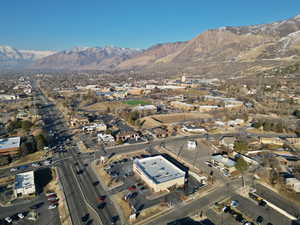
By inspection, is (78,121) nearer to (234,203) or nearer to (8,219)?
(8,219)

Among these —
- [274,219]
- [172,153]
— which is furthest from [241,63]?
[274,219]

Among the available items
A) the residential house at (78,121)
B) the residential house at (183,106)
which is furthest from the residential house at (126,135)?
the residential house at (183,106)

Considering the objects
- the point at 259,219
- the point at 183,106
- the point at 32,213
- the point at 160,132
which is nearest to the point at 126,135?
the point at 160,132

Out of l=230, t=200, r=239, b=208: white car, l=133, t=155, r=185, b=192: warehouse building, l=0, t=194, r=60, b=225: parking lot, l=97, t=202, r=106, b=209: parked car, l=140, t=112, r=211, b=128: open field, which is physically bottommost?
l=0, t=194, r=60, b=225: parking lot

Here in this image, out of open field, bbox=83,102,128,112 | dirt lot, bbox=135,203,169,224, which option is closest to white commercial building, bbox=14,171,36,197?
dirt lot, bbox=135,203,169,224

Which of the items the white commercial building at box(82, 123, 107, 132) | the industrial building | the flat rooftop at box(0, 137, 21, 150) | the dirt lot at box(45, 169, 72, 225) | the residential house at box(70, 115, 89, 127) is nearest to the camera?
the dirt lot at box(45, 169, 72, 225)

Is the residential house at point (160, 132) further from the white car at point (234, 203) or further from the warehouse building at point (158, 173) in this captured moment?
the white car at point (234, 203)

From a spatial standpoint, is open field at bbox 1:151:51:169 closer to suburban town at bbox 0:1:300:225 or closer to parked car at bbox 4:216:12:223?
suburban town at bbox 0:1:300:225
